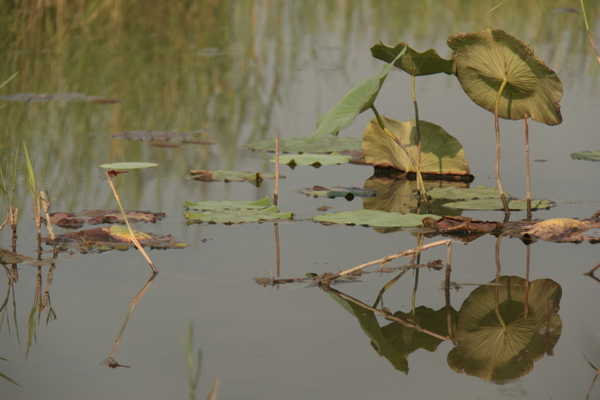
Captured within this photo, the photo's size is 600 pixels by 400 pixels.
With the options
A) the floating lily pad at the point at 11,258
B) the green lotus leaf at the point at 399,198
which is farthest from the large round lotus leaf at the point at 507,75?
the floating lily pad at the point at 11,258

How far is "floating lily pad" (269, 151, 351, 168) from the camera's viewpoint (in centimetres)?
331

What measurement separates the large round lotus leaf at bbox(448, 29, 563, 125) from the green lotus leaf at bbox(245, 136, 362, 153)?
1.03m

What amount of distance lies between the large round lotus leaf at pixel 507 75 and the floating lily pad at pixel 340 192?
1.76 ft

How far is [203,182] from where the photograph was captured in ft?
10.1

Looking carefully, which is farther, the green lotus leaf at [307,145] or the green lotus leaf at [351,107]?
the green lotus leaf at [307,145]

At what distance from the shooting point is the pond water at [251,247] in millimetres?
1486

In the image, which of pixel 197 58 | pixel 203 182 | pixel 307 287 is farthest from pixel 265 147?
pixel 197 58

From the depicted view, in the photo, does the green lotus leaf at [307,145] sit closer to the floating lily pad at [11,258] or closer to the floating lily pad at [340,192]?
the floating lily pad at [340,192]

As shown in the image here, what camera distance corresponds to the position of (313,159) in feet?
11.0

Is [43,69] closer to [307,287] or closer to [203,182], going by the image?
[203,182]

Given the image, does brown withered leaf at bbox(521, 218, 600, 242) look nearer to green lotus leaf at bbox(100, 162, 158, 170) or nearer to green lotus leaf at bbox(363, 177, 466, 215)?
green lotus leaf at bbox(363, 177, 466, 215)

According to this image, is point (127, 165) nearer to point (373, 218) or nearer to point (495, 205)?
point (373, 218)

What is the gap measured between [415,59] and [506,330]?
1.21 m

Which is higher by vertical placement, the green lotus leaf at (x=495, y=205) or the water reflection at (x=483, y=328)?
the green lotus leaf at (x=495, y=205)
